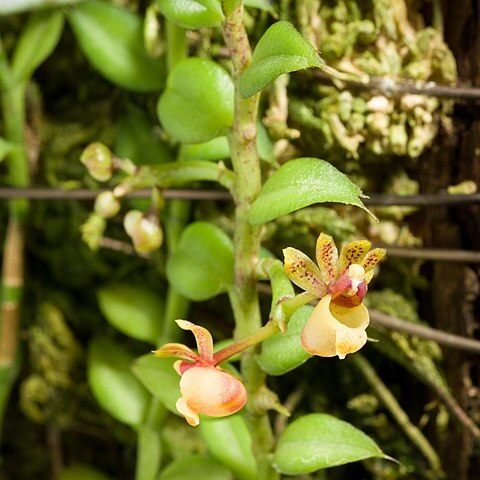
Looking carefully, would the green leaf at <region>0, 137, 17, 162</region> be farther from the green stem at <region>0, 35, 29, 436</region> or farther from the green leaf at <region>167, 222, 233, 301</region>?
the green leaf at <region>167, 222, 233, 301</region>

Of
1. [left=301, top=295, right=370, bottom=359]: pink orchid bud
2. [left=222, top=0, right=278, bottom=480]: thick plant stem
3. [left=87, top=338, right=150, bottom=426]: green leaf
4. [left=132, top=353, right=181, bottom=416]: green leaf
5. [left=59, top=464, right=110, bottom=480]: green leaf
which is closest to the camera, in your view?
[left=301, top=295, right=370, bottom=359]: pink orchid bud

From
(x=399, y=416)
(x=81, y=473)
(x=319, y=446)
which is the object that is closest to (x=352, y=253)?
(x=319, y=446)

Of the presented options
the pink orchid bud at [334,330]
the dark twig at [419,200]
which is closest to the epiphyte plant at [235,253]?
the pink orchid bud at [334,330]

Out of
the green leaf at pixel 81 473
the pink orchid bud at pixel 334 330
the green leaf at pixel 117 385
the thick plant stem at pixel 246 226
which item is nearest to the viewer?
the pink orchid bud at pixel 334 330

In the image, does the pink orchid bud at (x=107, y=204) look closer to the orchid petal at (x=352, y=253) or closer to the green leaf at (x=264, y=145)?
the green leaf at (x=264, y=145)

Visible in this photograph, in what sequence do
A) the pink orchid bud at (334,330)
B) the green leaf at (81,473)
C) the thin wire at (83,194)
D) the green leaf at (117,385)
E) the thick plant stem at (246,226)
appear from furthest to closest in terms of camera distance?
the green leaf at (81,473)
the green leaf at (117,385)
the thin wire at (83,194)
the thick plant stem at (246,226)
the pink orchid bud at (334,330)

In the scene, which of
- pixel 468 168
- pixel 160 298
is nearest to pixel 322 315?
pixel 468 168

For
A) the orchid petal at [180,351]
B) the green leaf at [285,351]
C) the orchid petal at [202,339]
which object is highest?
the orchid petal at [202,339]

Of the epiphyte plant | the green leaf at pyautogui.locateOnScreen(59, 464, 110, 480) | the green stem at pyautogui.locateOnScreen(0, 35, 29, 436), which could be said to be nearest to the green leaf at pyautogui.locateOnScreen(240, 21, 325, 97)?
the epiphyte plant
